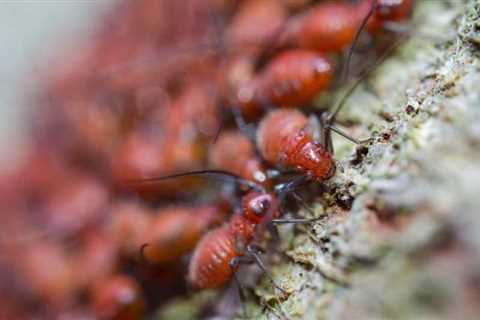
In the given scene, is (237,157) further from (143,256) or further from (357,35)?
(357,35)

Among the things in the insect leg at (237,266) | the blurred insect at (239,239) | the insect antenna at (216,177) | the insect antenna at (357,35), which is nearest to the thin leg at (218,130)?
the insect antenna at (216,177)

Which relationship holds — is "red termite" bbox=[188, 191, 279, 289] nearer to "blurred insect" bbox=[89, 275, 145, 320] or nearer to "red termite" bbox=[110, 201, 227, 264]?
"red termite" bbox=[110, 201, 227, 264]

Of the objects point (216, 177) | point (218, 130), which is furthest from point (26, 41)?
point (216, 177)

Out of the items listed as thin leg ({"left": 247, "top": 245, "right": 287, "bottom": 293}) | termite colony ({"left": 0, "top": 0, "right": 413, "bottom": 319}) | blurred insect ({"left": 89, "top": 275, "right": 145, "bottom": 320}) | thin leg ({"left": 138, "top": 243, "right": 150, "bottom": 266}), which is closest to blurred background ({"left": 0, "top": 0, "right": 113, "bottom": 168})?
termite colony ({"left": 0, "top": 0, "right": 413, "bottom": 319})

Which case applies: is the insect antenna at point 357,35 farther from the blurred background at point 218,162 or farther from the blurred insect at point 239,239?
the blurred insect at point 239,239

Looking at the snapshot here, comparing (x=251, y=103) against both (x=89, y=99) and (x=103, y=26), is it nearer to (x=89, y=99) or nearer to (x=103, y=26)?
(x=89, y=99)

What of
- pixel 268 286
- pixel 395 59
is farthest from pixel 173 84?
pixel 268 286
